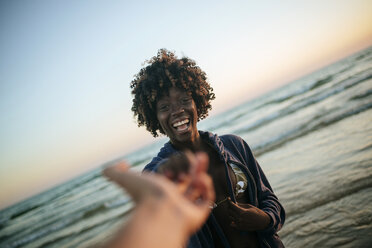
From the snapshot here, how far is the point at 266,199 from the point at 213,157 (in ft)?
2.32

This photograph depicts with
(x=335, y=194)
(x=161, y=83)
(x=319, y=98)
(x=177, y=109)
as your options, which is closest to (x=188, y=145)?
(x=177, y=109)

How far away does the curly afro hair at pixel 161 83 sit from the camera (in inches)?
101

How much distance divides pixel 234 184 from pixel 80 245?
9298 millimetres

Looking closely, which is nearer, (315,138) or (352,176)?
(352,176)

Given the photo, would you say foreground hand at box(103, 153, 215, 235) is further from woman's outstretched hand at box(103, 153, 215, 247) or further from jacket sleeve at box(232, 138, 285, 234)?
jacket sleeve at box(232, 138, 285, 234)

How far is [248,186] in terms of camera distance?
229 centimetres

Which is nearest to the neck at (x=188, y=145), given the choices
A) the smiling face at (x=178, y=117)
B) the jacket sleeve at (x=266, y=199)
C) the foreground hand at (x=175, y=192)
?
the smiling face at (x=178, y=117)

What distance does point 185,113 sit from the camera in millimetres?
2426

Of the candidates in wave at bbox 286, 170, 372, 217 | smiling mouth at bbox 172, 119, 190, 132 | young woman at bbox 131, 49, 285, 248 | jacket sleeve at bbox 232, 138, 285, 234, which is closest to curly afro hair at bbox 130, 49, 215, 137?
young woman at bbox 131, 49, 285, 248

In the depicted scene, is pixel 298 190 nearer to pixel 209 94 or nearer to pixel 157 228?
pixel 209 94

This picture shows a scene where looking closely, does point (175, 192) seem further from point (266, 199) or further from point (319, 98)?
point (319, 98)

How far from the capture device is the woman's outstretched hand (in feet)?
1.73

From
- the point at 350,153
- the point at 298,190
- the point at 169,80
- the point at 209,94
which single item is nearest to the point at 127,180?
the point at 169,80

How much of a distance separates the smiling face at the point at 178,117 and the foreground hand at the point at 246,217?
0.84 meters
